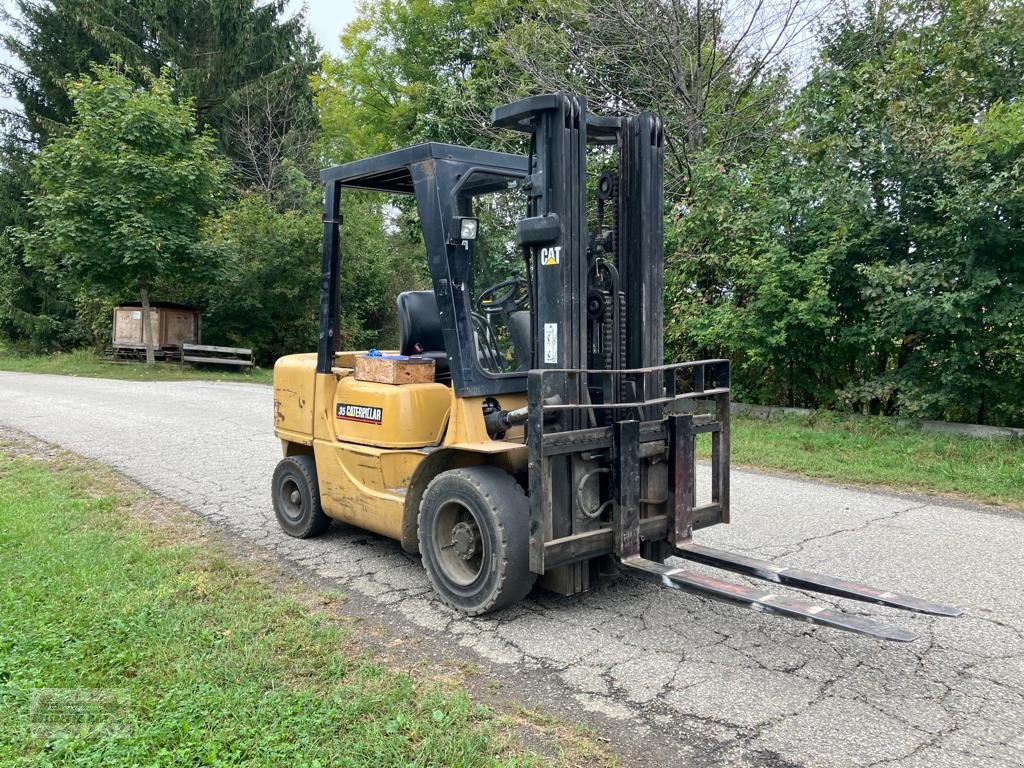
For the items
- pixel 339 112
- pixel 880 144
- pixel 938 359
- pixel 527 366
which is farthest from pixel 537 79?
pixel 339 112

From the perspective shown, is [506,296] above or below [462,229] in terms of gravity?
below

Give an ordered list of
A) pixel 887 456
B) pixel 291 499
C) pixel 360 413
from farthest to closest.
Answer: pixel 887 456
pixel 291 499
pixel 360 413

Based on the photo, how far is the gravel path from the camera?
3166 millimetres

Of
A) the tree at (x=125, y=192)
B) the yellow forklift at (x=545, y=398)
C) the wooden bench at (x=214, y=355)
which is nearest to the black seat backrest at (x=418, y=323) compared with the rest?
the yellow forklift at (x=545, y=398)

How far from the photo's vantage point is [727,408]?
15.5 feet

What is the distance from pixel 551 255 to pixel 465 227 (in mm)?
606

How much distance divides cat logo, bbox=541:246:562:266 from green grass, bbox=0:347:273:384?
1790cm

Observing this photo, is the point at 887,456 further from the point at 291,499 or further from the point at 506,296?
the point at 291,499

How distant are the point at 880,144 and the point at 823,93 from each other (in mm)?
1806

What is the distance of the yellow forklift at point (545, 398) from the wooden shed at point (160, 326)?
21017 millimetres

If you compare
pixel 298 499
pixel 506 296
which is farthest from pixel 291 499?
pixel 506 296

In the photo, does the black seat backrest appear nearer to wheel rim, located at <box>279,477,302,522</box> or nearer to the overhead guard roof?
the overhead guard roof

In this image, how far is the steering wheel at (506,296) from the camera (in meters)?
4.79

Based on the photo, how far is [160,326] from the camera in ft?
78.3
